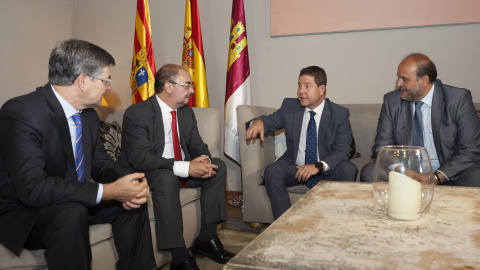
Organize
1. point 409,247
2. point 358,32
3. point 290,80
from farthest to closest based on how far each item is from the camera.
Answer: point 290,80 → point 358,32 → point 409,247

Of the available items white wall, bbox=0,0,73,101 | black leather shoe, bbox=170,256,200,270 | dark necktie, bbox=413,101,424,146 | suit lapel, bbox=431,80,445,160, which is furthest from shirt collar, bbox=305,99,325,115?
→ white wall, bbox=0,0,73,101

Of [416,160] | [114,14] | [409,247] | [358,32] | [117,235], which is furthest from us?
[114,14]

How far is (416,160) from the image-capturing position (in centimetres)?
124

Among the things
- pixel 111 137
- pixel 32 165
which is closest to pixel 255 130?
pixel 111 137

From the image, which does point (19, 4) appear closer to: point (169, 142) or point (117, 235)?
point (169, 142)

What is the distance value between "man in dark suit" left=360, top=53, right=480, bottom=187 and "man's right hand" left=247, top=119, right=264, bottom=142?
0.70 metres

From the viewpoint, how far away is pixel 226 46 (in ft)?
13.4

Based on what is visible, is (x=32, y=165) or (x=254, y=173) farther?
(x=254, y=173)

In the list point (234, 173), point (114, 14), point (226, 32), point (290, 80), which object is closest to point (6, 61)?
point (114, 14)

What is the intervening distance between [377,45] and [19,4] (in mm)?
3285

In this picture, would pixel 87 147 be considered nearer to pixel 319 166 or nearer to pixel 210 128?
pixel 210 128

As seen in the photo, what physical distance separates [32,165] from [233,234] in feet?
5.58

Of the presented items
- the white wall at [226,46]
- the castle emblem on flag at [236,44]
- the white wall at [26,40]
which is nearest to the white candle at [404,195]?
the white wall at [226,46]

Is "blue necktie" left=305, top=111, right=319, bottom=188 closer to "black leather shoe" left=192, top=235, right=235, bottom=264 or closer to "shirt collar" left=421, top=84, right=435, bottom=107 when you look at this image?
"shirt collar" left=421, top=84, right=435, bottom=107
